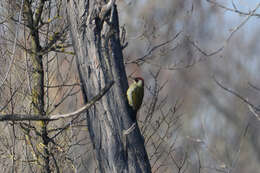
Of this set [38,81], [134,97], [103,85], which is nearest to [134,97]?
[134,97]

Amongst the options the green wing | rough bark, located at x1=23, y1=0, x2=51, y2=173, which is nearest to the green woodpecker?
the green wing

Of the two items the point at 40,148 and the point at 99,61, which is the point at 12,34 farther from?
the point at 99,61

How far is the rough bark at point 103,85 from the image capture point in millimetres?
4410

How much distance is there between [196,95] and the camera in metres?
28.3

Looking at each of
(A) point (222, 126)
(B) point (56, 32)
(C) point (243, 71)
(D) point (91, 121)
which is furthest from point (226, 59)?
(D) point (91, 121)

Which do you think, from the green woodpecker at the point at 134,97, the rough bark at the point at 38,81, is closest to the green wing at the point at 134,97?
the green woodpecker at the point at 134,97

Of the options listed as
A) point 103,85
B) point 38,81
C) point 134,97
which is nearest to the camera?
Result: point 103,85

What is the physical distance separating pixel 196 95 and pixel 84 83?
954 inches

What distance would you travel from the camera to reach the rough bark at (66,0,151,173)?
4410mm

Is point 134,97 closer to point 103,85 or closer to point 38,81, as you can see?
point 103,85

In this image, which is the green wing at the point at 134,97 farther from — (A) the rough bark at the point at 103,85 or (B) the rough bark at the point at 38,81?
(B) the rough bark at the point at 38,81

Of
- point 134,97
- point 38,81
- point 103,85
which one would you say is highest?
point 38,81

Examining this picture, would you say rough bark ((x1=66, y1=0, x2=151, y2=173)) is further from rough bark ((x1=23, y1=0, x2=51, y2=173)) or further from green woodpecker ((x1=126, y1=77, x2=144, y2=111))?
rough bark ((x1=23, y1=0, x2=51, y2=173))

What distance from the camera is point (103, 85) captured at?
445 centimetres
